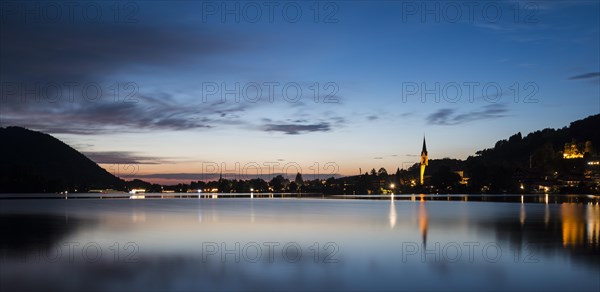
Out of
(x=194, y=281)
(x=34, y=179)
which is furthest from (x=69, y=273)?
(x=34, y=179)

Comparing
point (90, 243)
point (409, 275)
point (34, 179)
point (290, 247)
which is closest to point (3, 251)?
point (90, 243)

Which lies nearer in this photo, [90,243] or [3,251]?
[3,251]

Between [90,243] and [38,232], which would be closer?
[90,243]

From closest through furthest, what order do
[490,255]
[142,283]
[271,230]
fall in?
[142,283] < [490,255] < [271,230]

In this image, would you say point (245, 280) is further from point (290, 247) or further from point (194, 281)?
point (290, 247)

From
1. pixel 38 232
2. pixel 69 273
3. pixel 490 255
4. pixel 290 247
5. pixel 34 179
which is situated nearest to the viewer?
pixel 69 273

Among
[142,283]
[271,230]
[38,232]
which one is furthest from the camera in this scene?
[271,230]

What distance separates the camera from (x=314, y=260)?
2244cm

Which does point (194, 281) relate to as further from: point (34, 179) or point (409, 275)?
point (34, 179)

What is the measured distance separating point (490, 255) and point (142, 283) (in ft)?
47.8

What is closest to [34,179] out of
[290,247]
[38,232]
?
[38,232]

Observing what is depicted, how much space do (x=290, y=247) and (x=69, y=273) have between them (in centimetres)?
1149

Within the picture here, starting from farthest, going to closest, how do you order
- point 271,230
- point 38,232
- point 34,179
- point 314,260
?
1. point 34,179
2. point 271,230
3. point 38,232
4. point 314,260

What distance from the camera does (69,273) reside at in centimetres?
1872
